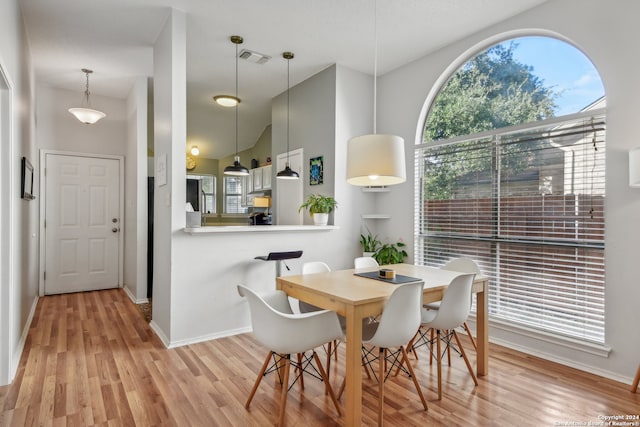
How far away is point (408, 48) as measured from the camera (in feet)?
13.2

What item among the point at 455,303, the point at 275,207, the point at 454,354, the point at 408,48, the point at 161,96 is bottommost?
the point at 454,354

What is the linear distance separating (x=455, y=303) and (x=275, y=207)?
12.6ft

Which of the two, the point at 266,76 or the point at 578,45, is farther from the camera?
the point at 266,76

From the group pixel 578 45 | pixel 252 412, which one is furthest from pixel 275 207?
pixel 578 45

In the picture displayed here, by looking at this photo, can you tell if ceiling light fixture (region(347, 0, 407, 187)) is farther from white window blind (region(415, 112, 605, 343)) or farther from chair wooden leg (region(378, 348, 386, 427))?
white window blind (region(415, 112, 605, 343))

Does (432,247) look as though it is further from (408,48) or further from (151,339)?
(151,339)

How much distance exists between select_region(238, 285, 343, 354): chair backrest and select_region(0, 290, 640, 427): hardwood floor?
497 mm

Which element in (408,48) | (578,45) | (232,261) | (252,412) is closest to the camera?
(252,412)

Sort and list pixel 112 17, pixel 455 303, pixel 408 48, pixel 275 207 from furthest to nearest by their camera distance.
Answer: pixel 275 207 → pixel 408 48 → pixel 112 17 → pixel 455 303

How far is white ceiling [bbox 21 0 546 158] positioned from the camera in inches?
128

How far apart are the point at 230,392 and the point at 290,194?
3.29 m

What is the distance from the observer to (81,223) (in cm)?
547

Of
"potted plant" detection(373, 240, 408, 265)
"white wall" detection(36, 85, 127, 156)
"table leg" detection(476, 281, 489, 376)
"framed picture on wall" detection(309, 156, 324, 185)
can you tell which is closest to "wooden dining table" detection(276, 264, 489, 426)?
"table leg" detection(476, 281, 489, 376)

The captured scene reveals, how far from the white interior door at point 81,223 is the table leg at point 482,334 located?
208 inches
